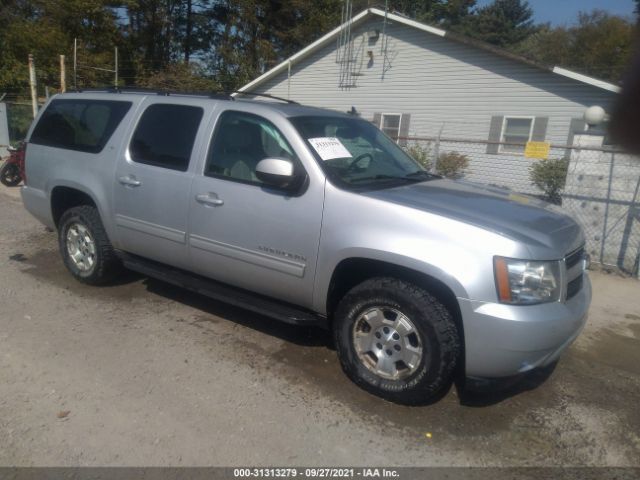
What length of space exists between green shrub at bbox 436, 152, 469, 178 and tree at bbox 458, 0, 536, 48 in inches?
1508

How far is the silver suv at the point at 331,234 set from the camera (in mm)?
2738

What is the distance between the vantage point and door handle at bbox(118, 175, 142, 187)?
4137 mm

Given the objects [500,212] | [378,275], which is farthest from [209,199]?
[500,212]

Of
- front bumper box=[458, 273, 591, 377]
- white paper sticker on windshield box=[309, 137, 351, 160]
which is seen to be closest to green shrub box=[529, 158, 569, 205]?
white paper sticker on windshield box=[309, 137, 351, 160]

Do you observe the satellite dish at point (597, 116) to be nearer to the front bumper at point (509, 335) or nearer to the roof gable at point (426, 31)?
the front bumper at point (509, 335)

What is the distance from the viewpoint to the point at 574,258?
315 cm

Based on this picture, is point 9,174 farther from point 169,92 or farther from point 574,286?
point 574,286

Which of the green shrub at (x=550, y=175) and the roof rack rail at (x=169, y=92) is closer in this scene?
the roof rack rail at (x=169, y=92)

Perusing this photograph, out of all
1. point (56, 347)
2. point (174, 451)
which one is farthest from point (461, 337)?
point (56, 347)

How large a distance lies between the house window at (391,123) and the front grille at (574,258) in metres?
12.4

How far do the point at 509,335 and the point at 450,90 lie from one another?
12.8m

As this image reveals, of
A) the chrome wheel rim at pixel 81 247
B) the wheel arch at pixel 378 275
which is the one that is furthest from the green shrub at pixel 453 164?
the wheel arch at pixel 378 275

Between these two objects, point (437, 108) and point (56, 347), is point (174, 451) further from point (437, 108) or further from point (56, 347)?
point (437, 108)

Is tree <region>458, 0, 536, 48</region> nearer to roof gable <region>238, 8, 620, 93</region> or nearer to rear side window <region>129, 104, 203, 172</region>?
roof gable <region>238, 8, 620, 93</region>
